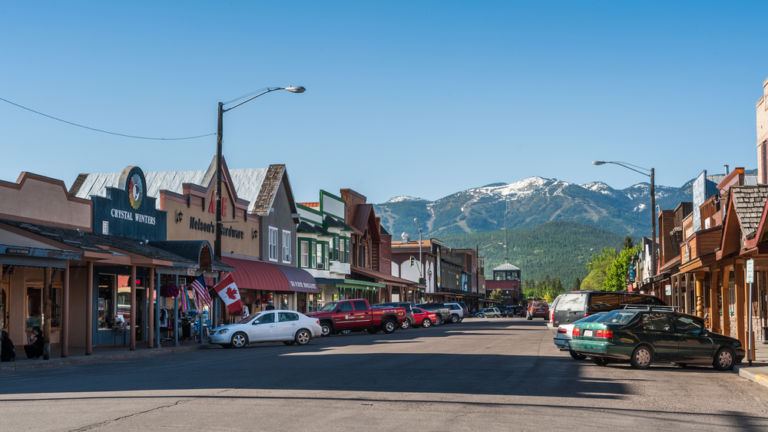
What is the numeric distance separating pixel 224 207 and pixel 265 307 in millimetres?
6779

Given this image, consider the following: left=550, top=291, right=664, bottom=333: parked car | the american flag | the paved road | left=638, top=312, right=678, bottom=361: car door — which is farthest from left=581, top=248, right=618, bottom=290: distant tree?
the paved road

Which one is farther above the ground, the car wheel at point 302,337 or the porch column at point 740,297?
the porch column at point 740,297

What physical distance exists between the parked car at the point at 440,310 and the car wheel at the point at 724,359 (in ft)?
127

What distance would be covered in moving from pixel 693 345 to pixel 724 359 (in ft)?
2.93

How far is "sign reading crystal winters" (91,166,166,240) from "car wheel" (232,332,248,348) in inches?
238

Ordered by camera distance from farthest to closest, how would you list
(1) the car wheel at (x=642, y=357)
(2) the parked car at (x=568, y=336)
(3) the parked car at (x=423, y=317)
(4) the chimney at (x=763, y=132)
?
(3) the parked car at (x=423, y=317), (4) the chimney at (x=763, y=132), (2) the parked car at (x=568, y=336), (1) the car wheel at (x=642, y=357)

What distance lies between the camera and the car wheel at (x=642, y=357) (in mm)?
20297

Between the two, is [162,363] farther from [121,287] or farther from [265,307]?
[265,307]

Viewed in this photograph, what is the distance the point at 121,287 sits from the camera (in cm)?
3256

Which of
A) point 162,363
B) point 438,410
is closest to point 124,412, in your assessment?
point 438,410

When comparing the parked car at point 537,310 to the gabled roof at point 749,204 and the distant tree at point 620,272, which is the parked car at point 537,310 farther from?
the gabled roof at point 749,204

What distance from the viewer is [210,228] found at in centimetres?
4216

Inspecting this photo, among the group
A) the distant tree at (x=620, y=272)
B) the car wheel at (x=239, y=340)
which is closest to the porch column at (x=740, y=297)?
the car wheel at (x=239, y=340)

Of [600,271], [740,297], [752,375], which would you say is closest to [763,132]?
[740,297]
